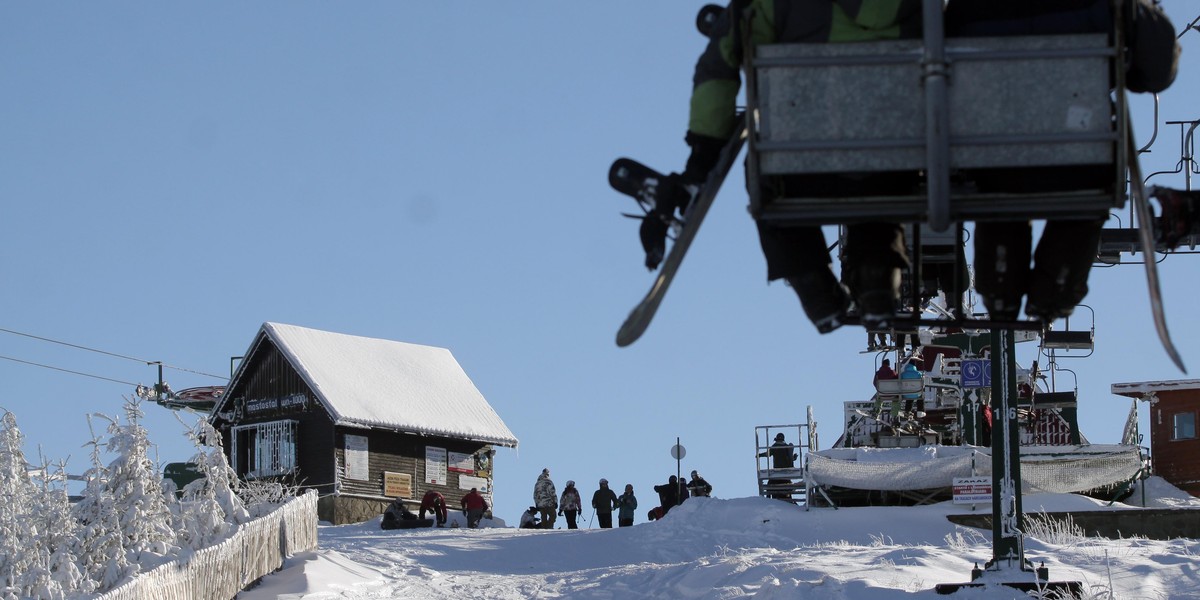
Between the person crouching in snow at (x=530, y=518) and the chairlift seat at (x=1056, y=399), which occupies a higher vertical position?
the chairlift seat at (x=1056, y=399)

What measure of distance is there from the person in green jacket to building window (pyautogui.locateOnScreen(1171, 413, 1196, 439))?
28.2 m

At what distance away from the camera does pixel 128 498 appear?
17047 millimetres

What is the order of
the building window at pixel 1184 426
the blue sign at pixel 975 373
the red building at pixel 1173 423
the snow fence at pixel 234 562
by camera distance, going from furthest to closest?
the building window at pixel 1184 426
the red building at pixel 1173 423
the blue sign at pixel 975 373
the snow fence at pixel 234 562

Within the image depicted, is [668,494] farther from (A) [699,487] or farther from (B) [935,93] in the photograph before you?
(B) [935,93]

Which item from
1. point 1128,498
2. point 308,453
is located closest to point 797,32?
point 1128,498

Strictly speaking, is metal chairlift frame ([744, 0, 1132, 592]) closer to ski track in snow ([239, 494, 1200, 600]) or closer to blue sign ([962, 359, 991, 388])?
ski track in snow ([239, 494, 1200, 600])

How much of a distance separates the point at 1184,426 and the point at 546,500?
1208 cm

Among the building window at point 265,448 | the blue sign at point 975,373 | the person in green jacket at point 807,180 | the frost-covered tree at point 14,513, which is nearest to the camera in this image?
the person in green jacket at point 807,180


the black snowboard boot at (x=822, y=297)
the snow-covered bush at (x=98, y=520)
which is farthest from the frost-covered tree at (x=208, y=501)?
the black snowboard boot at (x=822, y=297)

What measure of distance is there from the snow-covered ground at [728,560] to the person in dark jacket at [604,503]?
3082 millimetres

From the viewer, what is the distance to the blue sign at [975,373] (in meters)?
16.9

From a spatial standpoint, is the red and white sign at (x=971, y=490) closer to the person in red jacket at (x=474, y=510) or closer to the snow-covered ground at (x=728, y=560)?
the snow-covered ground at (x=728, y=560)

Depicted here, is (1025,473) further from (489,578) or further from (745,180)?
(745,180)

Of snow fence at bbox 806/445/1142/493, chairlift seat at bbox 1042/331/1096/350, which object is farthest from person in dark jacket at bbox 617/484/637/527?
chairlift seat at bbox 1042/331/1096/350
